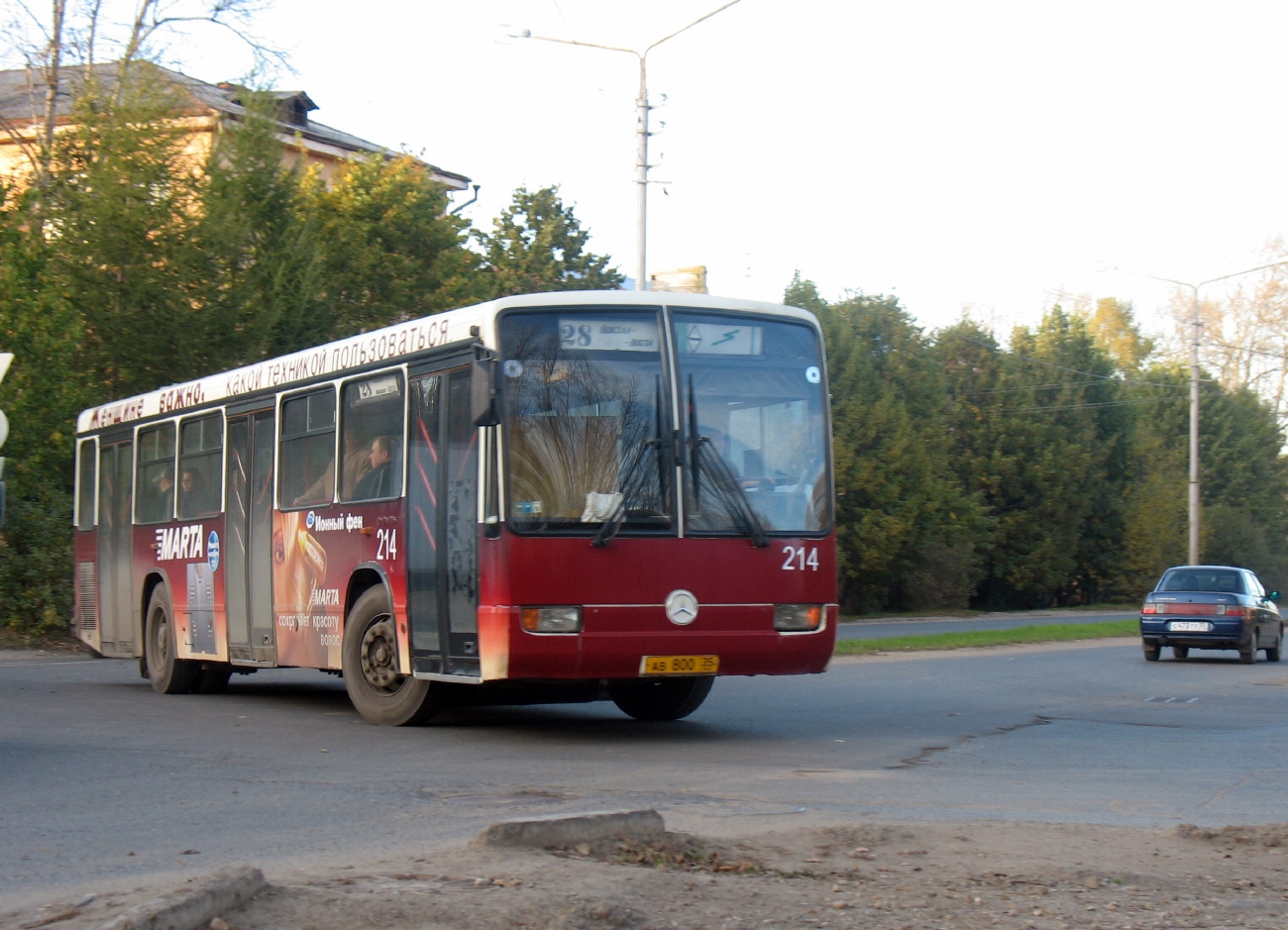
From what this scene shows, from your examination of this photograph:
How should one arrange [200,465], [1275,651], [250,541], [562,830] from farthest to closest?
[1275,651], [200,465], [250,541], [562,830]

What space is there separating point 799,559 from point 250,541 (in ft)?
18.7

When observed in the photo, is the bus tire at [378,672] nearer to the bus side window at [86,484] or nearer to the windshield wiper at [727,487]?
the windshield wiper at [727,487]

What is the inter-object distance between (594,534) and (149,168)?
19594mm

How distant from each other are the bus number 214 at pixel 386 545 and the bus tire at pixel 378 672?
28 centimetres

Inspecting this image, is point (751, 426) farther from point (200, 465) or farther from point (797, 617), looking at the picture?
point (200, 465)

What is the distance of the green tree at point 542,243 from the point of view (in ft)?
175

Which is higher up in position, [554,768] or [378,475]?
[378,475]

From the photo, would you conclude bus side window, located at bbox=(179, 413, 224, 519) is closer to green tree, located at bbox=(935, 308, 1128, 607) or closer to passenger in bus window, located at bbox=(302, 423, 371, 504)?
passenger in bus window, located at bbox=(302, 423, 371, 504)

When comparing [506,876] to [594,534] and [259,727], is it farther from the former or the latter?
[259,727]

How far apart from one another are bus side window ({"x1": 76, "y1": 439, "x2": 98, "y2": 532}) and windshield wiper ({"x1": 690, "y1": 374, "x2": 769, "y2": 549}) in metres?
9.67

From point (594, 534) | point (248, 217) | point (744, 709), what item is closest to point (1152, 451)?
point (248, 217)

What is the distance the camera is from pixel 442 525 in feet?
37.8

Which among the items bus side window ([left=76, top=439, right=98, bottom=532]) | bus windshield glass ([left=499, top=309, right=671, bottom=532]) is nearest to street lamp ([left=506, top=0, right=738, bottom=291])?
bus side window ([left=76, top=439, right=98, bottom=532])

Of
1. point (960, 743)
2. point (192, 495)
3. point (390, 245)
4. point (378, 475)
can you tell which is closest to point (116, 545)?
point (192, 495)
